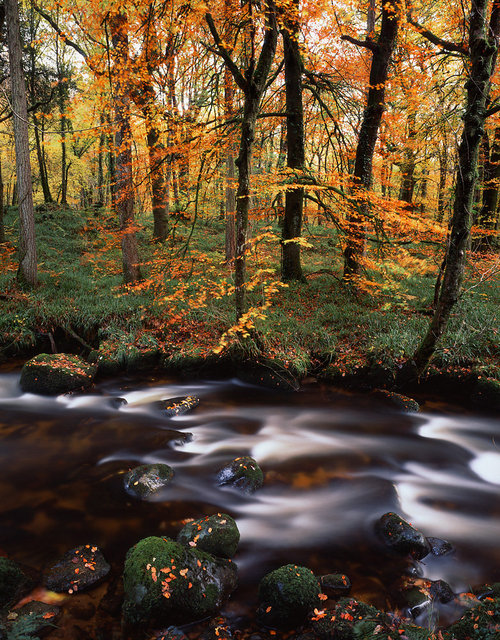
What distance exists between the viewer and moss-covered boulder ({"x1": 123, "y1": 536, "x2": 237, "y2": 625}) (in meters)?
2.75

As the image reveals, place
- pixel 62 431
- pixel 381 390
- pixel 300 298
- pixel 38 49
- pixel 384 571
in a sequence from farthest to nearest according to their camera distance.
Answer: pixel 38 49, pixel 300 298, pixel 381 390, pixel 62 431, pixel 384 571

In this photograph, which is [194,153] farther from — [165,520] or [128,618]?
[128,618]

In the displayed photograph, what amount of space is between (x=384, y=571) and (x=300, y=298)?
663cm

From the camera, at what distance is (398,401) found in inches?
251

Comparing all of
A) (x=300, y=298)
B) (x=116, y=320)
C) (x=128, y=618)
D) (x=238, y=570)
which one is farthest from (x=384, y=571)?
(x=116, y=320)

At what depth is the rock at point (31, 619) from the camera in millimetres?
2483

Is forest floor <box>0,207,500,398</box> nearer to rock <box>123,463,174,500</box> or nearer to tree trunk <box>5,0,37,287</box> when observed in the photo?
tree trunk <box>5,0,37,287</box>

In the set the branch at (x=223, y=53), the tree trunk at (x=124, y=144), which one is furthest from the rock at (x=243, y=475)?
the tree trunk at (x=124, y=144)

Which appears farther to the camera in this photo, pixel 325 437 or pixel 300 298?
pixel 300 298

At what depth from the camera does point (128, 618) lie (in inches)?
109

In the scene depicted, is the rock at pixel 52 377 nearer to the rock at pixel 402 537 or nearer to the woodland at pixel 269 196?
the woodland at pixel 269 196

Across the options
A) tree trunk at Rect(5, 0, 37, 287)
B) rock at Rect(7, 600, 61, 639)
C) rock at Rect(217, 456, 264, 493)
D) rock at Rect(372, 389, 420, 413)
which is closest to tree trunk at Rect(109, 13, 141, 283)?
tree trunk at Rect(5, 0, 37, 287)

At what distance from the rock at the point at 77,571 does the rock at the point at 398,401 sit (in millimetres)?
4989

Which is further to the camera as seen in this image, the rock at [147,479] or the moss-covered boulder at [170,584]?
the rock at [147,479]
